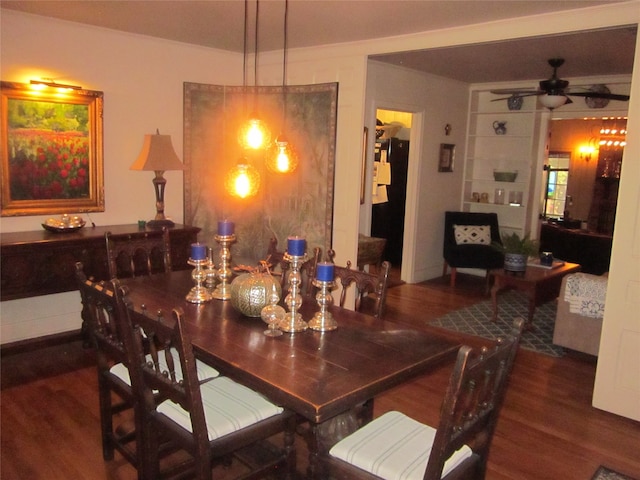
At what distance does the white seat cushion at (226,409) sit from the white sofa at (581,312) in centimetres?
310

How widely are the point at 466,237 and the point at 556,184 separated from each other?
447 cm

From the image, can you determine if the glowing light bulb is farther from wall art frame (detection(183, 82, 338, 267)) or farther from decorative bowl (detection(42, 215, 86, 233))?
wall art frame (detection(183, 82, 338, 267))

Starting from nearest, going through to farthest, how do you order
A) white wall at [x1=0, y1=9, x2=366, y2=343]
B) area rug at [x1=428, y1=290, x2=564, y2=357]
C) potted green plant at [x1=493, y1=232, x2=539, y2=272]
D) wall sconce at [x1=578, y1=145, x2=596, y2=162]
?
white wall at [x1=0, y1=9, x2=366, y2=343]
area rug at [x1=428, y1=290, x2=564, y2=357]
potted green plant at [x1=493, y1=232, x2=539, y2=272]
wall sconce at [x1=578, y1=145, x2=596, y2=162]

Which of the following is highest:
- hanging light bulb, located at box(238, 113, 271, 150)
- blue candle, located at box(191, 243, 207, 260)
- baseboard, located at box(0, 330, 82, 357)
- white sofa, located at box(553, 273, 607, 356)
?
hanging light bulb, located at box(238, 113, 271, 150)

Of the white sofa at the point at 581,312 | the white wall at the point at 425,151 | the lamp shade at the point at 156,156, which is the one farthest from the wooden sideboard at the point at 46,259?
the white sofa at the point at 581,312

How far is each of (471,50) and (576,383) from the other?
3149 millimetres

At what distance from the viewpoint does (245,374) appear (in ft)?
6.14

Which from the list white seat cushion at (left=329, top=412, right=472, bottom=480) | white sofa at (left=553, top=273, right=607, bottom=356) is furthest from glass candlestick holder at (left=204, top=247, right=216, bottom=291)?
white sofa at (left=553, top=273, right=607, bottom=356)

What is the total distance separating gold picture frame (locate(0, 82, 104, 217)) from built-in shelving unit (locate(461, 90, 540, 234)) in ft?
16.3

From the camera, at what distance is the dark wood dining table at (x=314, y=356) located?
5.72 feet

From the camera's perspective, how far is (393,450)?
6.11ft

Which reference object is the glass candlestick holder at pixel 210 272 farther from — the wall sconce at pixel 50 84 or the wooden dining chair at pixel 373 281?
the wall sconce at pixel 50 84

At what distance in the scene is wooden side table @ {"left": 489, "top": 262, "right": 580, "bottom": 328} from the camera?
16.3ft

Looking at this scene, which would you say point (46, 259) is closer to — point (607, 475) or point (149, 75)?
point (149, 75)
